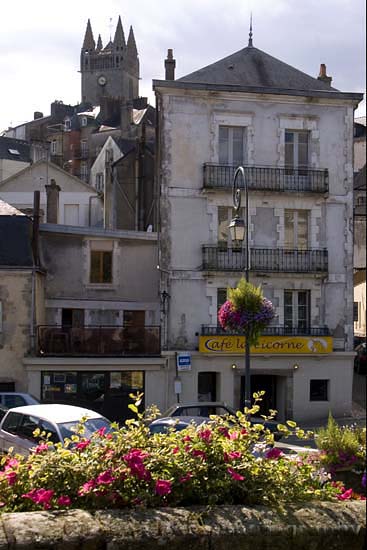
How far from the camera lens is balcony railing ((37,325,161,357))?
79.6 ft

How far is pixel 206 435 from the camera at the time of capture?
5203 millimetres

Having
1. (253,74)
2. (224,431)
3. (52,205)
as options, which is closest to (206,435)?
(224,431)

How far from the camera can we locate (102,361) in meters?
24.2

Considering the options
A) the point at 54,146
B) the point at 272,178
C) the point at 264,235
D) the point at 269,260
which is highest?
the point at 54,146

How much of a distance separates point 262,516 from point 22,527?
51.7 inches

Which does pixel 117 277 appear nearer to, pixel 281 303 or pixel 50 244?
pixel 50 244

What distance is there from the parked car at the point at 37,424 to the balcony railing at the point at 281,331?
11703mm

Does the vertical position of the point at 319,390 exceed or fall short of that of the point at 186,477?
it falls short

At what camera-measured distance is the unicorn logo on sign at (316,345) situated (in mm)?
25500

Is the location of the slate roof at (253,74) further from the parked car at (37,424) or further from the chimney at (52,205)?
the parked car at (37,424)

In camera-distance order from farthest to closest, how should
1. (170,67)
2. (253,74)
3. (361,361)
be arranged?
(361,361) → (170,67) → (253,74)

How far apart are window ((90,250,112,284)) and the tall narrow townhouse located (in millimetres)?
2353

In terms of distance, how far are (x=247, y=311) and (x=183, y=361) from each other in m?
9.09

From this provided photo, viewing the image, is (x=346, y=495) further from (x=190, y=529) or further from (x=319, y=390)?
(x=319, y=390)
